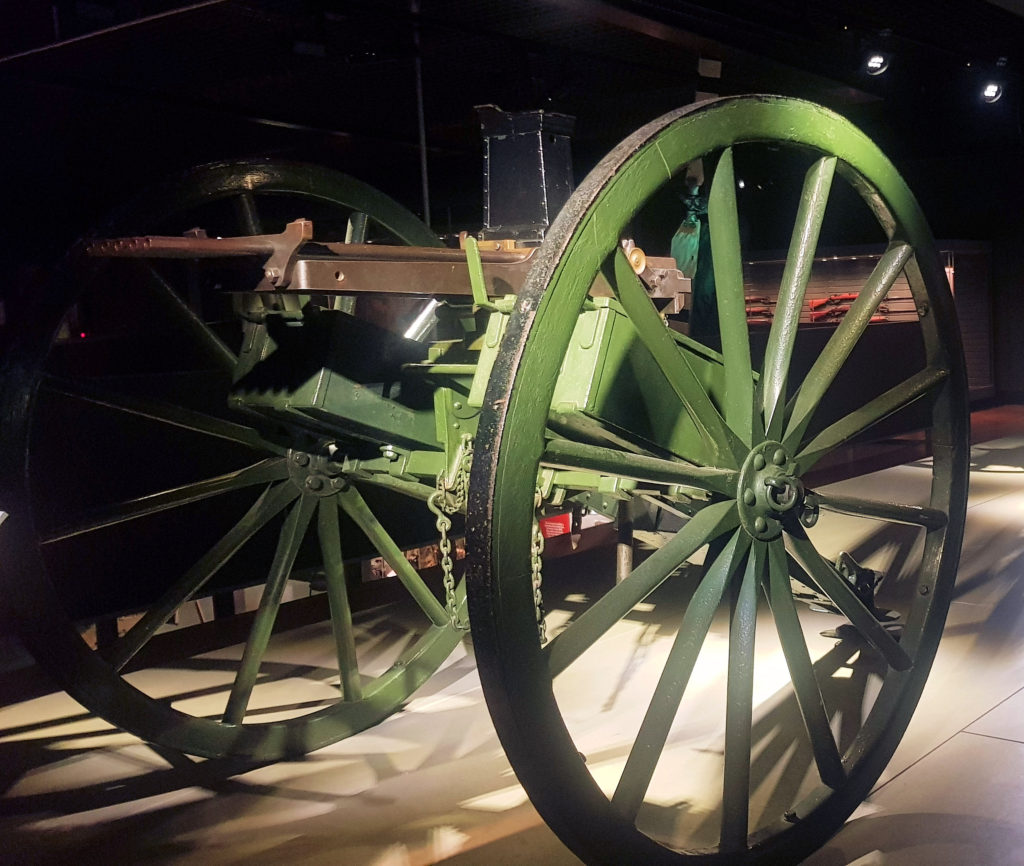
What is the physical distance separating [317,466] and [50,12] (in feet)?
5.19

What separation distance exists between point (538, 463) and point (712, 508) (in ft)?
1.62

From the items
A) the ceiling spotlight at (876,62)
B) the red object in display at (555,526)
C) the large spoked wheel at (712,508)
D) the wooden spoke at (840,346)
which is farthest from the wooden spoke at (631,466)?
the ceiling spotlight at (876,62)

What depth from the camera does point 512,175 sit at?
2.64m

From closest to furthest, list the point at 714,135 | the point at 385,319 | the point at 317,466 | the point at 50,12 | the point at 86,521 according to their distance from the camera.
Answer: the point at 714,135
the point at 86,521
the point at 317,466
the point at 50,12
the point at 385,319

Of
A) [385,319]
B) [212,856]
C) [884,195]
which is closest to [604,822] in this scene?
[212,856]

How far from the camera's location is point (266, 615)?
283 cm

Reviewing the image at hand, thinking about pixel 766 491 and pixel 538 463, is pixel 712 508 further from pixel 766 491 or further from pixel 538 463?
pixel 538 463

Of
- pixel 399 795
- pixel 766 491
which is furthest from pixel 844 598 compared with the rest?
pixel 399 795

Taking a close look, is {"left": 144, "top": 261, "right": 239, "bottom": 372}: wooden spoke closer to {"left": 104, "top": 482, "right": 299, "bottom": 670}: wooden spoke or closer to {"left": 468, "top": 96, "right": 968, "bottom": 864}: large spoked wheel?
{"left": 104, "top": 482, "right": 299, "bottom": 670}: wooden spoke

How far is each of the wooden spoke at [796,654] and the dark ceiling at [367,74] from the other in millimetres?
1910

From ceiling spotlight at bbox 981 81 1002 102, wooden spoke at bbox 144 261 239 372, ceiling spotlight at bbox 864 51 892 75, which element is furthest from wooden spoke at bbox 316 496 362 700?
ceiling spotlight at bbox 981 81 1002 102

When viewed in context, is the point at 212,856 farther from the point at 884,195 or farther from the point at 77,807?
the point at 884,195

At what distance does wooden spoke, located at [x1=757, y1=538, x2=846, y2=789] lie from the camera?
7.02 ft

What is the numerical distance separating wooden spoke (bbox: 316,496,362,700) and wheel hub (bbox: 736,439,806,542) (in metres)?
1.22
